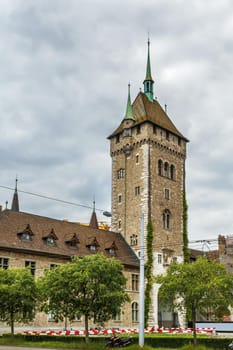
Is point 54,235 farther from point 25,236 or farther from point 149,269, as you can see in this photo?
point 149,269

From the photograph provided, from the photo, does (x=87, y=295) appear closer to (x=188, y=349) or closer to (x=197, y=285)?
(x=197, y=285)

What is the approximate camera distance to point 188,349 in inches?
1067

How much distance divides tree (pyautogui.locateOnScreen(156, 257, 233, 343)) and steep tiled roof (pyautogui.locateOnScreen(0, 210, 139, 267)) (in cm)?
1767

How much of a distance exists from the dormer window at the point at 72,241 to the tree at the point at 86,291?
59.7 feet

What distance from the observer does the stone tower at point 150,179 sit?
60812 mm

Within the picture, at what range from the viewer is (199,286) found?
33.3 m

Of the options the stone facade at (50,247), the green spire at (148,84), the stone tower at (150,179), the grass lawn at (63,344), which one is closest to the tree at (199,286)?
the grass lawn at (63,344)

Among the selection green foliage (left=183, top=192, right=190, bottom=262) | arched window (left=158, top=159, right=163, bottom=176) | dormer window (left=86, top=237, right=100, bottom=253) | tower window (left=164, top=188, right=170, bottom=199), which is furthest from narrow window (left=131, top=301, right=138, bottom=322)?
arched window (left=158, top=159, right=163, bottom=176)

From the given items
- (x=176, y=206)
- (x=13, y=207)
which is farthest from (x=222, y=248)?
(x=13, y=207)

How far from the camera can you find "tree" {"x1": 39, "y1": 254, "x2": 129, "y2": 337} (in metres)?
34.0

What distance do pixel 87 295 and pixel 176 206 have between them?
31.9m

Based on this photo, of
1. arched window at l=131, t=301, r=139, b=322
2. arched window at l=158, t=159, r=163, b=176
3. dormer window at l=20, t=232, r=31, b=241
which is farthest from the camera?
arched window at l=158, t=159, r=163, b=176

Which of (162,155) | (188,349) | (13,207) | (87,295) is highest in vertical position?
(162,155)

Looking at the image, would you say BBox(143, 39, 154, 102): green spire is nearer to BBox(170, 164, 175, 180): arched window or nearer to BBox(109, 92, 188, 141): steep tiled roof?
BBox(109, 92, 188, 141): steep tiled roof
